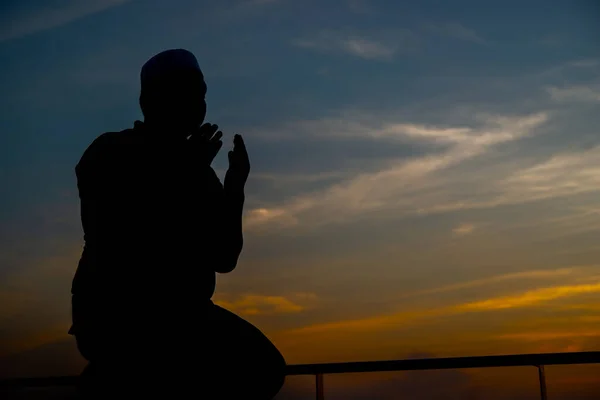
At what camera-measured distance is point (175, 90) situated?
163 centimetres

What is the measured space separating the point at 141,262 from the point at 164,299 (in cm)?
9

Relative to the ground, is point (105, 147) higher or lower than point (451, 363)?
higher

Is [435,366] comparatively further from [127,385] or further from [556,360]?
[127,385]

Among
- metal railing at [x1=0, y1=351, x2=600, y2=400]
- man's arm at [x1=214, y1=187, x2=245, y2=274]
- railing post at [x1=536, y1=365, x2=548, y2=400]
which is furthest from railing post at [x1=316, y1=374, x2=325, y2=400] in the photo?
man's arm at [x1=214, y1=187, x2=245, y2=274]

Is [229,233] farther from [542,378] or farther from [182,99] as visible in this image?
[542,378]

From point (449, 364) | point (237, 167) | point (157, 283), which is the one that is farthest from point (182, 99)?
point (449, 364)

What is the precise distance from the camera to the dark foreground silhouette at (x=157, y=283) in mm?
1469

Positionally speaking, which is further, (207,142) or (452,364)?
(452,364)

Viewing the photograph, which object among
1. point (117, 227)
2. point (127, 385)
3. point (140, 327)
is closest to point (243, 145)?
point (117, 227)

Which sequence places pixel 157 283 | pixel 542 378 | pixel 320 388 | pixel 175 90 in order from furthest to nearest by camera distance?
pixel 320 388 → pixel 542 378 → pixel 175 90 → pixel 157 283

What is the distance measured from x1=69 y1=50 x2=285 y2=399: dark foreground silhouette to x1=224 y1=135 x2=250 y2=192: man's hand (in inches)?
1.0

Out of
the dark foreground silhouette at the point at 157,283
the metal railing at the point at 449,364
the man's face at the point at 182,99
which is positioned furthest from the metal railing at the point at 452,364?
the man's face at the point at 182,99

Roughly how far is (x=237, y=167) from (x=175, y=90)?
22cm

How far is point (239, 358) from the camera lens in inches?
58.4
